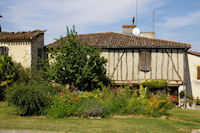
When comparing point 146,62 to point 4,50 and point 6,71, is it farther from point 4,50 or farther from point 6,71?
point 4,50

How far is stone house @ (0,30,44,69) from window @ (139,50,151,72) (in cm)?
783

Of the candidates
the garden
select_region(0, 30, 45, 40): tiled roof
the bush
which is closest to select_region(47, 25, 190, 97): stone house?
the garden

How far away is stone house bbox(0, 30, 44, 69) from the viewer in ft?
45.1

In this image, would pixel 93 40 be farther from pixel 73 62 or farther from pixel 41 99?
pixel 41 99

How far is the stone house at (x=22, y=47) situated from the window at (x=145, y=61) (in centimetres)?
783

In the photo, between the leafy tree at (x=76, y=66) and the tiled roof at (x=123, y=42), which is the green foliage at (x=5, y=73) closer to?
the leafy tree at (x=76, y=66)

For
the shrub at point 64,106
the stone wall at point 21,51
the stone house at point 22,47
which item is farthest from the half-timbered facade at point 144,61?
the shrub at point 64,106

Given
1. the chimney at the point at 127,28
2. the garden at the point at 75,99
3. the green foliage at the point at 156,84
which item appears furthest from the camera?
the chimney at the point at 127,28

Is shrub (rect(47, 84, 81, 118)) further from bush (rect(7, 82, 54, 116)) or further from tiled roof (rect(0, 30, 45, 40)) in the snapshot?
tiled roof (rect(0, 30, 45, 40))

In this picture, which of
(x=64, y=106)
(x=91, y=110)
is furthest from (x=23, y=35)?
(x=91, y=110)

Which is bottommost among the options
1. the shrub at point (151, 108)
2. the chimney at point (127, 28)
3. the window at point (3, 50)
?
the shrub at point (151, 108)

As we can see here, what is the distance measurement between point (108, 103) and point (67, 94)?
210cm

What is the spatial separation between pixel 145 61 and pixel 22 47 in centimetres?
902

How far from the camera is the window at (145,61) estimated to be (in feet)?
47.3
